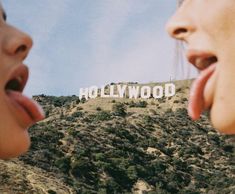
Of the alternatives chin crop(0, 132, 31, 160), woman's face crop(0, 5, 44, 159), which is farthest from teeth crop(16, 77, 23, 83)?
chin crop(0, 132, 31, 160)

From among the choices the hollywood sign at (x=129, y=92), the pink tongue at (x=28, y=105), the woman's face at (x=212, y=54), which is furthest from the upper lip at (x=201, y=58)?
the hollywood sign at (x=129, y=92)

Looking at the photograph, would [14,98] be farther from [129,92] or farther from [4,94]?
[129,92]

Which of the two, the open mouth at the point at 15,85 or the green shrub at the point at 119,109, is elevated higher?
the green shrub at the point at 119,109

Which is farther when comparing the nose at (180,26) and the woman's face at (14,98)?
the woman's face at (14,98)

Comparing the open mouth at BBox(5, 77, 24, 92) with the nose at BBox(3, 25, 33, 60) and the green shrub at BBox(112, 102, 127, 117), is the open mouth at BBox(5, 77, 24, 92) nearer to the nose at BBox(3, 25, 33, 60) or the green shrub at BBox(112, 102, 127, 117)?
the nose at BBox(3, 25, 33, 60)

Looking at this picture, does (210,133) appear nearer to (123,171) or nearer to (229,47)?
(123,171)

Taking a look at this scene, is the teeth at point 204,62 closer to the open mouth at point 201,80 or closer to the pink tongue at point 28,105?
the open mouth at point 201,80

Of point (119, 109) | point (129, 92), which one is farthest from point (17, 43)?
point (129, 92)

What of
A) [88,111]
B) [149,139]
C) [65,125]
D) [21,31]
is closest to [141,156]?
[149,139]
